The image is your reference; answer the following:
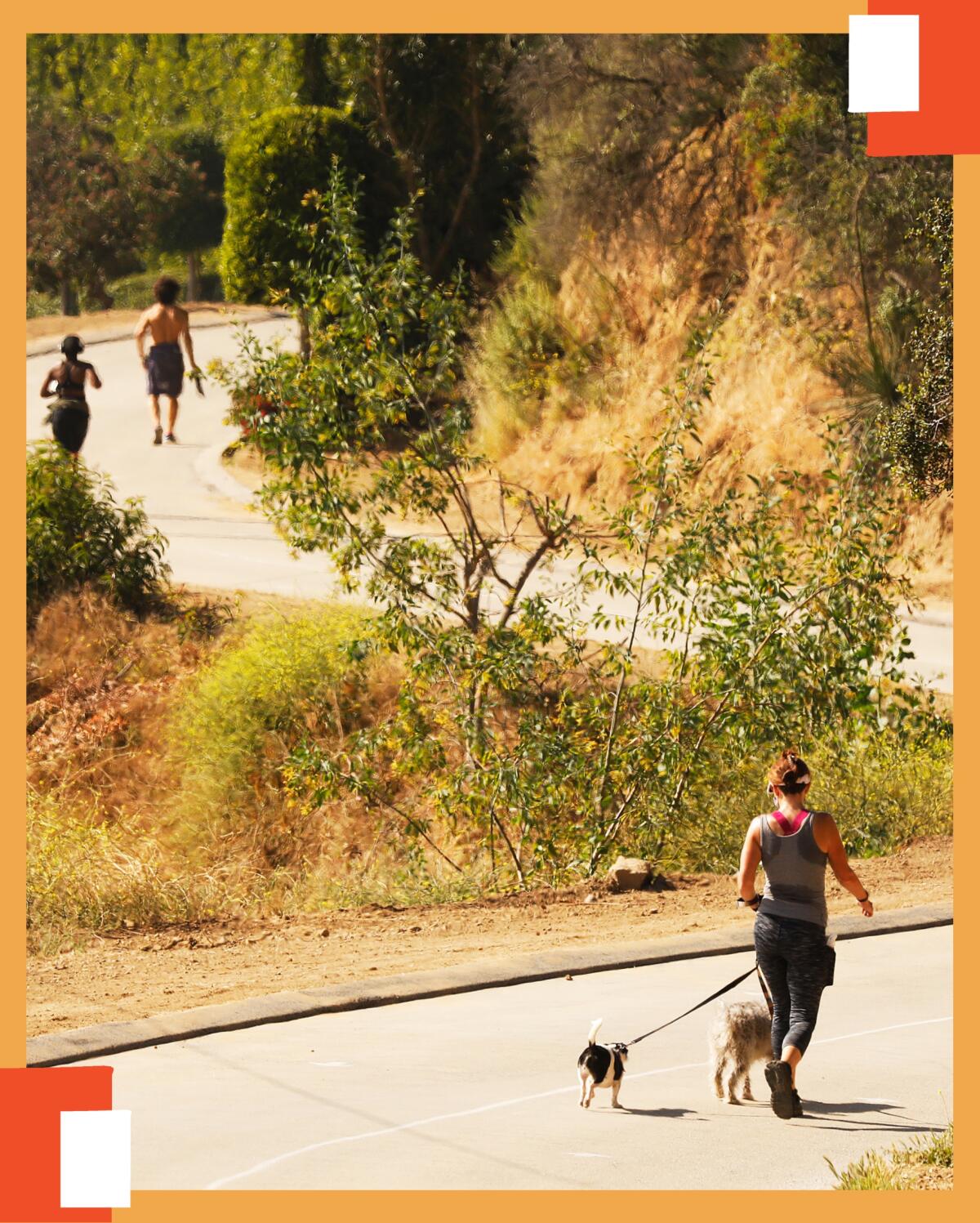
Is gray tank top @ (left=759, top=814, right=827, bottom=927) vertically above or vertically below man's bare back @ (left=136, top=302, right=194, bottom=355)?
below

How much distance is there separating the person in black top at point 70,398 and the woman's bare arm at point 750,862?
47.2ft

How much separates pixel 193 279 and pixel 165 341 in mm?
23851

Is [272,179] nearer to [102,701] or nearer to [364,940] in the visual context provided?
[102,701]

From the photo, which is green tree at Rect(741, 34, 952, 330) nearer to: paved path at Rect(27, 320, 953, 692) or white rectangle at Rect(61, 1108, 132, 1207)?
paved path at Rect(27, 320, 953, 692)

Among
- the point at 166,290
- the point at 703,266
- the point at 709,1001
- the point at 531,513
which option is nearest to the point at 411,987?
the point at 709,1001

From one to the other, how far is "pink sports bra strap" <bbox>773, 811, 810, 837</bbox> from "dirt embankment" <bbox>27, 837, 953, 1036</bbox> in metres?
2.90

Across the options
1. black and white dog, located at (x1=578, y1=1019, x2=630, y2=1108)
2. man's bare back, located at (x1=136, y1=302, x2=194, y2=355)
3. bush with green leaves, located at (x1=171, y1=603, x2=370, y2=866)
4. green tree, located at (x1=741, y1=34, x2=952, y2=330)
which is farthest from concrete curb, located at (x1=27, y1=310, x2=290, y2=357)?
black and white dog, located at (x1=578, y1=1019, x2=630, y2=1108)

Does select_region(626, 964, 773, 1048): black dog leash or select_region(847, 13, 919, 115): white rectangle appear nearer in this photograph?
Result: select_region(847, 13, 919, 115): white rectangle

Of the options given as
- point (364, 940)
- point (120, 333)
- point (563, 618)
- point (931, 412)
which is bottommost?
point (364, 940)

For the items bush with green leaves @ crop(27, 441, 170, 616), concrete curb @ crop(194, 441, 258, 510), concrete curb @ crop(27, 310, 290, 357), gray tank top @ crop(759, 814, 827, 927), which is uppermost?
concrete curb @ crop(27, 310, 290, 357)

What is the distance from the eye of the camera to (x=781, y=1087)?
610 cm

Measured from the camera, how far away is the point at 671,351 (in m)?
26.2

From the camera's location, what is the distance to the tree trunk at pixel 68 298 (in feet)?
151

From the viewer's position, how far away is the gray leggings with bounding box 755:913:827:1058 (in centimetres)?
639
